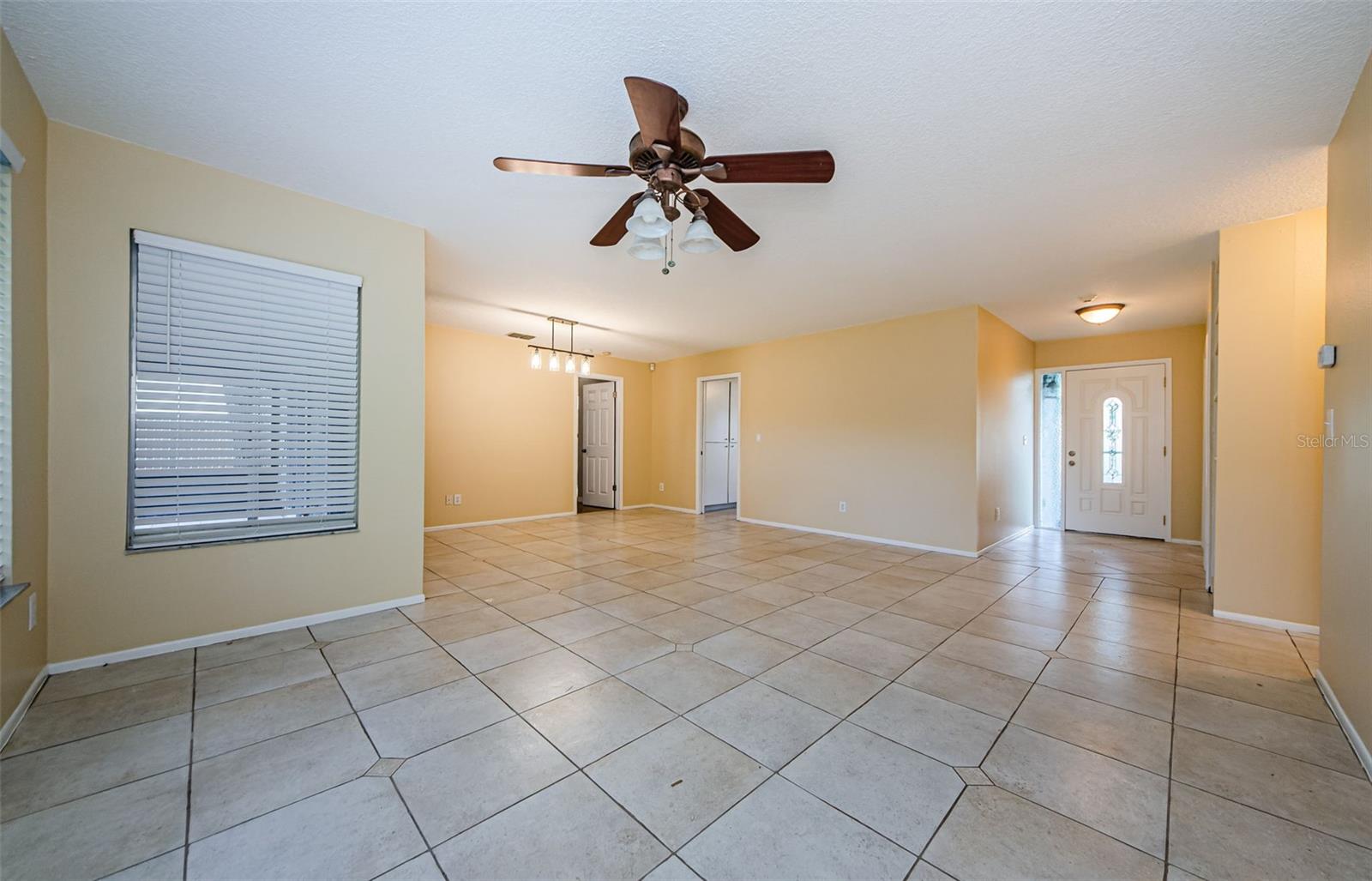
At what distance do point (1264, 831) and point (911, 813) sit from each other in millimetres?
1008

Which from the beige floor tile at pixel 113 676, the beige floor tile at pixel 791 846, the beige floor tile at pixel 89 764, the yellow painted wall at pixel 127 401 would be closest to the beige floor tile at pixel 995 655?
the beige floor tile at pixel 791 846

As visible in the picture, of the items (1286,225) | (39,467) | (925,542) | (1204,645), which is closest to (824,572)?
(925,542)

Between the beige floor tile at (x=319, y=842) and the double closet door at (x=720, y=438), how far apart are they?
271 inches

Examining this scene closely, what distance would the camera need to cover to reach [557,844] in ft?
4.49

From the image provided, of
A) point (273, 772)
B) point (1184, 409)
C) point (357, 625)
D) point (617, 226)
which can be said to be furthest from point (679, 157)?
point (1184, 409)

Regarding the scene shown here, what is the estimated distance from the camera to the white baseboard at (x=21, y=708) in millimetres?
1791

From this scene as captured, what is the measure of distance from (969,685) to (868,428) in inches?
144

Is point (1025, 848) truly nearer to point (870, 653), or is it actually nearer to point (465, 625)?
point (870, 653)

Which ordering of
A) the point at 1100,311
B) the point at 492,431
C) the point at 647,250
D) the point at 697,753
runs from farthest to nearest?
the point at 492,431
the point at 1100,311
the point at 647,250
the point at 697,753

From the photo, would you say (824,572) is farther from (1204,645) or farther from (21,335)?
(21,335)

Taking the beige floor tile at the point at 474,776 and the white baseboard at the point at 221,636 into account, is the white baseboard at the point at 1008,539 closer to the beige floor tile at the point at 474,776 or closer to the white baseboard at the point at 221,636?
the beige floor tile at the point at 474,776

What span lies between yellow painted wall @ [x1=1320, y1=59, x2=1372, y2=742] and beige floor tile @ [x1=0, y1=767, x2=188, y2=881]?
3897 millimetres

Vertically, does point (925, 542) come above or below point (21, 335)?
below

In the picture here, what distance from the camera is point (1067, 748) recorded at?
1.83 metres
